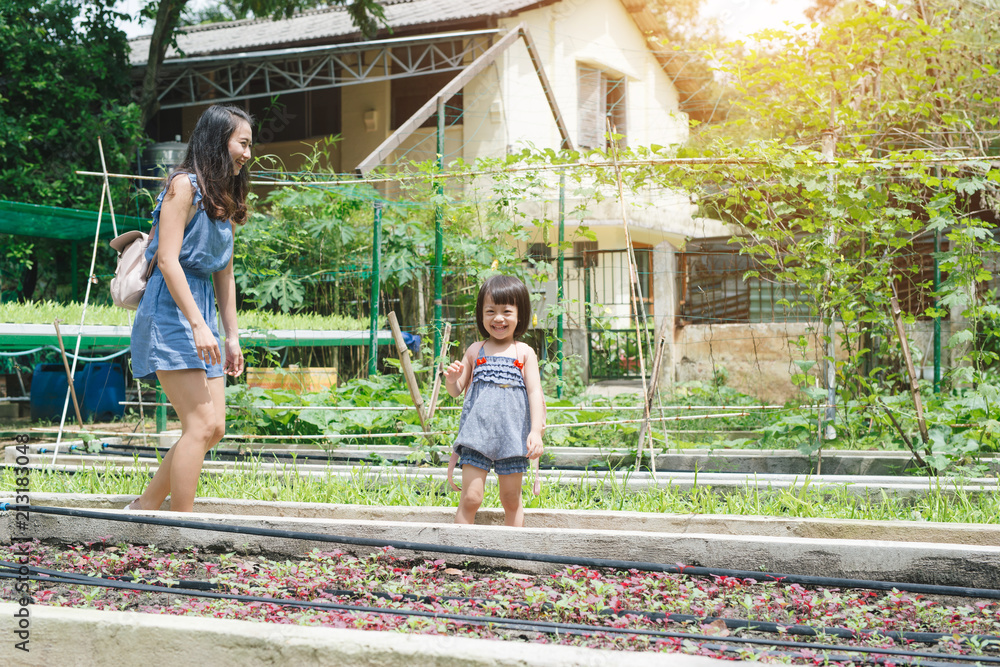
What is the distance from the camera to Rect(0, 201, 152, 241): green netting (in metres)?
7.57

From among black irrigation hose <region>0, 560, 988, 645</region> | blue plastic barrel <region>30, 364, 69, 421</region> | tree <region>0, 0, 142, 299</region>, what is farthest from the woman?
tree <region>0, 0, 142, 299</region>

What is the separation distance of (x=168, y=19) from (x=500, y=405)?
10802 millimetres

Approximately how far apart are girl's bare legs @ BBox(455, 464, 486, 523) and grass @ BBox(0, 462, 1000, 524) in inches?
16.7

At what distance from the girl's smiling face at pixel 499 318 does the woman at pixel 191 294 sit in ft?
3.35

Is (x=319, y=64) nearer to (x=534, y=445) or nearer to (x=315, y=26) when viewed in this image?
(x=315, y=26)

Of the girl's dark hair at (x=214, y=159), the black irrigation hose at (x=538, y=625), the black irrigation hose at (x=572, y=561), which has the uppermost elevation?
the girl's dark hair at (x=214, y=159)

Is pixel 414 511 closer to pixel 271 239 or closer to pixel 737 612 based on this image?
pixel 737 612

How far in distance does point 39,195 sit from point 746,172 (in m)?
9.67

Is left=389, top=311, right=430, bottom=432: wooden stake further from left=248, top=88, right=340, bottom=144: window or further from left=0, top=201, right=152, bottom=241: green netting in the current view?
left=248, top=88, right=340, bottom=144: window

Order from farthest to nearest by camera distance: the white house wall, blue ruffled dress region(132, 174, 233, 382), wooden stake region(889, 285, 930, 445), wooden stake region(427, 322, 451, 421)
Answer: the white house wall < wooden stake region(427, 322, 451, 421) < wooden stake region(889, 285, 930, 445) < blue ruffled dress region(132, 174, 233, 382)

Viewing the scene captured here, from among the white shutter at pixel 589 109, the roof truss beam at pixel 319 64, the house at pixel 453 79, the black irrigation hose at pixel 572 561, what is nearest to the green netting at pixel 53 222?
the roof truss beam at pixel 319 64

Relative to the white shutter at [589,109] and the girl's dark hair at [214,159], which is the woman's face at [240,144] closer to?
the girl's dark hair at [214,159]

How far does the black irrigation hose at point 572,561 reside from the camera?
86.8 inches

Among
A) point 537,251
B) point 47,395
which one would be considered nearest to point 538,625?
point 537,251
